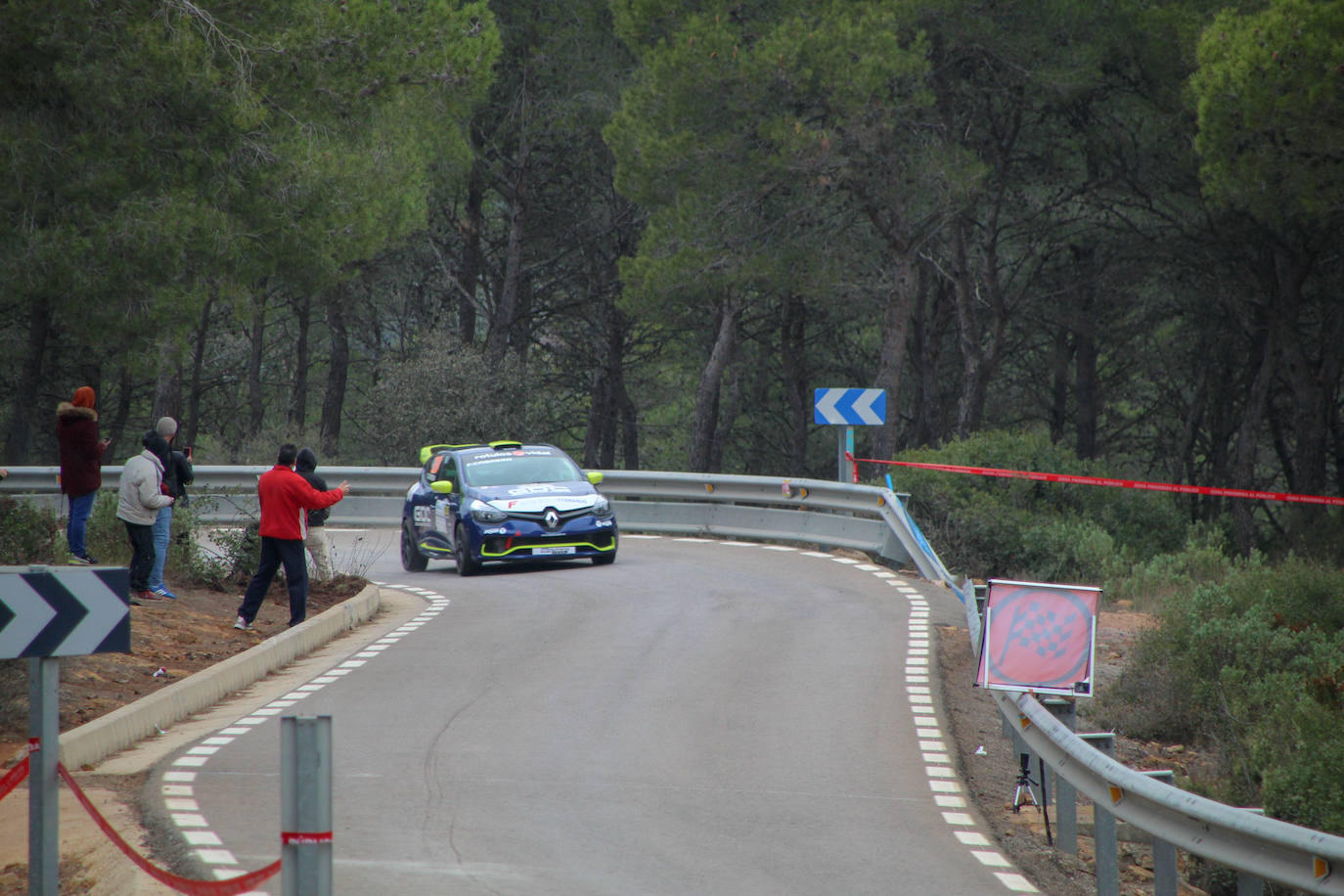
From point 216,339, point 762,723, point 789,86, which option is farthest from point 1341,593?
point 216,339

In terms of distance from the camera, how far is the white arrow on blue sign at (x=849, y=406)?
847 inches

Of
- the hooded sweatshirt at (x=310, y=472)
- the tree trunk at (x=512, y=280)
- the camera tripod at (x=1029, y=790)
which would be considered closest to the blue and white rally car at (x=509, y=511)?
the hooded sweatshirt at (x=310, y=472)

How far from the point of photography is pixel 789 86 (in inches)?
1112

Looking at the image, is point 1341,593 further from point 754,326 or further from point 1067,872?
point 754,326

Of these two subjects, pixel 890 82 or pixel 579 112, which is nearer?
pixel 890 82

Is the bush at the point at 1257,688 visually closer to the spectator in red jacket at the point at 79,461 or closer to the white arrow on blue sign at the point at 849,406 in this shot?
the white arrow on blue sign at the point at 849,406

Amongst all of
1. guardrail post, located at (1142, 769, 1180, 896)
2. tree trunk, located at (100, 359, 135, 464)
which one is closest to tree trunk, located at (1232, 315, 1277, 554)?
tree trunk, located at (100, 359, 135, 464)

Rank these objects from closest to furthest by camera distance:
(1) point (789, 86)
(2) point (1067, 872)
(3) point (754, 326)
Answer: (2) point (1067, 872) < (1) point (789, 86) < (3) point (754, 326)

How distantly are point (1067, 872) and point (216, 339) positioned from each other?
4090 centimetres

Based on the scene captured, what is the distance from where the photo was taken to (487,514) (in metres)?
20.0

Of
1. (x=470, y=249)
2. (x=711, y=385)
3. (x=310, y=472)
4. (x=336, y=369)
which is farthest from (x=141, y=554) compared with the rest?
(x=336, y=369)

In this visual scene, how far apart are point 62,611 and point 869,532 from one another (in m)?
15.7

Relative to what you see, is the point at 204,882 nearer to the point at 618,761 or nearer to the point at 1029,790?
the point at 618,761

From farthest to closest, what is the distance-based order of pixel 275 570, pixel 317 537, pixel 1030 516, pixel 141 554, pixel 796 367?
1. pixel 796 367
2. pixel 1030 516
3. pixel 317 537
4. pixel 141 554
5. pixel 275 570
